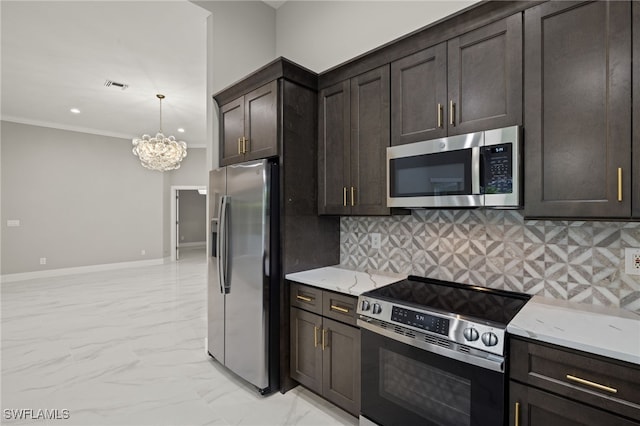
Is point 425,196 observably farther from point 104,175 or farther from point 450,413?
point 104,175

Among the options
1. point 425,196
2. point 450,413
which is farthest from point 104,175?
point 450,413

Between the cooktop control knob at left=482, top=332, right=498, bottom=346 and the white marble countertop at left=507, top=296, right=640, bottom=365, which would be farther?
the cooktop control knob at left=482, top=332, right=498, bottom=346

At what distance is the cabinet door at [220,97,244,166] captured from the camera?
9.17ft

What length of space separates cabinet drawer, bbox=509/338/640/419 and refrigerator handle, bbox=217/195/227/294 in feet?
6.75

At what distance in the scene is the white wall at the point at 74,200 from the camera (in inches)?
243

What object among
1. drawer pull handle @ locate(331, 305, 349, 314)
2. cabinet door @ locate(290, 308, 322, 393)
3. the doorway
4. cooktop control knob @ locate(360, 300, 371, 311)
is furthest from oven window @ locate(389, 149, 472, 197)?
the doorway

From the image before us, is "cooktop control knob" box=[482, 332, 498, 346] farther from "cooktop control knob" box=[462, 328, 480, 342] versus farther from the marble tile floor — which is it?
the marble tile floor

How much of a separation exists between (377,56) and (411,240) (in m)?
1.34

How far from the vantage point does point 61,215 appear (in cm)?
667

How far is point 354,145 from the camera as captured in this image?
236cm

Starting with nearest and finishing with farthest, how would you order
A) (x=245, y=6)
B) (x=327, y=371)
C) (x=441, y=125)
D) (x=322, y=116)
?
(x=441, y=125) < (x=327, y=371) < (x=322, y=116) < (x=245, y=6)

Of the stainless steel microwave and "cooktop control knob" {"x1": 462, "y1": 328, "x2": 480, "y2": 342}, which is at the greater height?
the stainless steel microwave

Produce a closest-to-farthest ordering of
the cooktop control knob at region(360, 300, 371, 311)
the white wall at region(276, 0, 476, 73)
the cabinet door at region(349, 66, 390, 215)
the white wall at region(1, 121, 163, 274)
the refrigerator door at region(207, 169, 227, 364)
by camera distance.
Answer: the cooktop control knob at region(360, 300, 371, 311)
the cabinet door at region(349, 66, 390, 215)
the white wall at region(276, 0, 476, 73)
the refrigerator door at region(207, 169, 227, 364)
the white wall at region(1, 121, 163, 274)

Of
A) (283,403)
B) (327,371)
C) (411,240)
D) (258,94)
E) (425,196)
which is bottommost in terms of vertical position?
(283,403)
